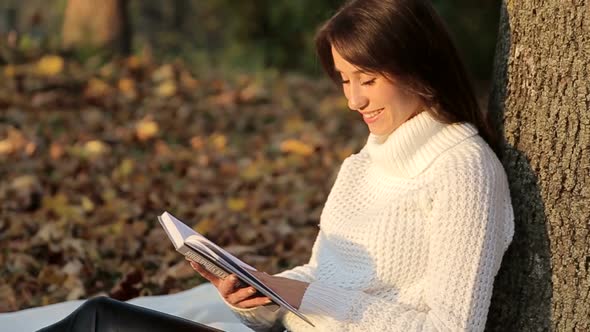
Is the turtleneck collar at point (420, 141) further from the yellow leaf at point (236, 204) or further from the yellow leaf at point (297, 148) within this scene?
the yellow leaf at point (297, 148)

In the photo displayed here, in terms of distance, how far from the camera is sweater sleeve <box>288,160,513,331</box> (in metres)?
2.44

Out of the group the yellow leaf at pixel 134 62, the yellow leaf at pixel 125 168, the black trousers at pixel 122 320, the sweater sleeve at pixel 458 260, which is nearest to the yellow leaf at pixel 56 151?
the yellow leaf at pixel 125 168

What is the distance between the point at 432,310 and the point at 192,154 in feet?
15.4

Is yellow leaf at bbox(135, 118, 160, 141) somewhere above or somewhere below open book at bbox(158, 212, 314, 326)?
below

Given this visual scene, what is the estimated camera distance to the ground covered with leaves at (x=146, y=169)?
4832mm

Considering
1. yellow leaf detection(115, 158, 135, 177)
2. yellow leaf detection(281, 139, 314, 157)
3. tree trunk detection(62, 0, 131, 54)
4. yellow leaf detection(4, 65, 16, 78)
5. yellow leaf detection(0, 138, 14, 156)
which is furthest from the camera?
tree trunk detection(62, 0, 131, 54)

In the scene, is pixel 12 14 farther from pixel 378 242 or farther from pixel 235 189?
pixel 378 242

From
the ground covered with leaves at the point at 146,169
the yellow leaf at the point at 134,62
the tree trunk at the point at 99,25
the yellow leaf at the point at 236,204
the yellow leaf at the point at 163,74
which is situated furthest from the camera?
Result: the tree trunk at the point at 99,25

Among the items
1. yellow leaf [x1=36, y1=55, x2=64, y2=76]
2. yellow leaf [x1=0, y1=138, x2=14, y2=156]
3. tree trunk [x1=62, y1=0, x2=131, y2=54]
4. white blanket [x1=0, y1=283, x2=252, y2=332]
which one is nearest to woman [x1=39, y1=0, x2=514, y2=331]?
white blanket [x1=0, y1=283, x2=252, y2=332]

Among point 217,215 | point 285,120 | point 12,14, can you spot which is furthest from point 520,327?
point 12,14

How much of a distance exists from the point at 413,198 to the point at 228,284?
1.70 feet

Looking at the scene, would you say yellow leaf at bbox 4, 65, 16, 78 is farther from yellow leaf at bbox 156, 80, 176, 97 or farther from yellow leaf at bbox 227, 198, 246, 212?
yellow leaf at bbox 227, 198, 246, 212

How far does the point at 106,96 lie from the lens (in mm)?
7984

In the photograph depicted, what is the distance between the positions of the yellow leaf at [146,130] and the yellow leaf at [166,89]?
0.78 meters
